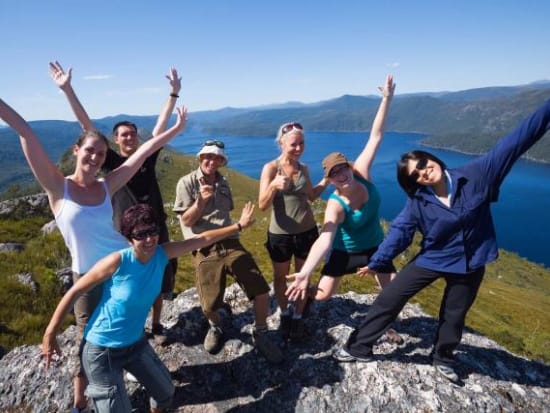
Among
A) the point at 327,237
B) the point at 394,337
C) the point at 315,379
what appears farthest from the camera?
the point at 394,337

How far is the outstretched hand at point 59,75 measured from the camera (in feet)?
16.4

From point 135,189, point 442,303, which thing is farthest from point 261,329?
point 135,189

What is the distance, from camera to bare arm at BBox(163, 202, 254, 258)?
4426 millimetres

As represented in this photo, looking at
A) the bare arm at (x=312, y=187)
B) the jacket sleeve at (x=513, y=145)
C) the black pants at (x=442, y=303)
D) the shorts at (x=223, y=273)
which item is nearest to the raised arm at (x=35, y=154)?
the shorts at (x=223, y=273)

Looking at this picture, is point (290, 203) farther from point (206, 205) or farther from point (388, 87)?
point (388, 87)

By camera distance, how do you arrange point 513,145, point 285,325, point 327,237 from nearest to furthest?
point 513,145, point 327,237, point 285,325

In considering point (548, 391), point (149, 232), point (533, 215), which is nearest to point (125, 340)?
point (149, 232)

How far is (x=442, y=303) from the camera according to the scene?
502 cm

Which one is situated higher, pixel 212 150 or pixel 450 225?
pixel 212 150

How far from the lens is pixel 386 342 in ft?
19.9

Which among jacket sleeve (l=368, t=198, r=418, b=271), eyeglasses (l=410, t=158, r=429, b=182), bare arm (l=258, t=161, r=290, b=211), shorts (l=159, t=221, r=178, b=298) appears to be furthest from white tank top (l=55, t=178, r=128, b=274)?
eyeglasses (l=410, t=158, r=429, b=182)

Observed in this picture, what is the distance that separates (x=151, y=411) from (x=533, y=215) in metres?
159

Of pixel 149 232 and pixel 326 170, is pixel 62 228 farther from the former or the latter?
pixel 326 170

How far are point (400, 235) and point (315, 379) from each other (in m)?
2.64
